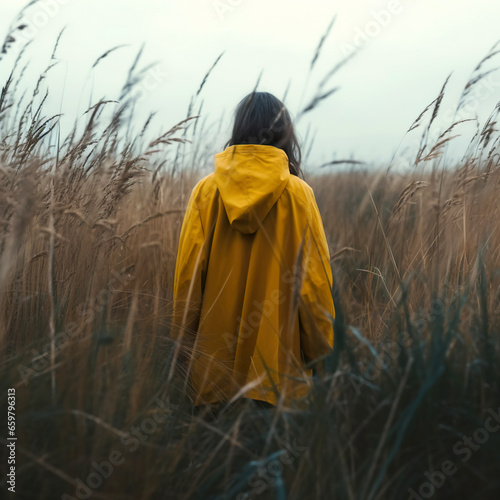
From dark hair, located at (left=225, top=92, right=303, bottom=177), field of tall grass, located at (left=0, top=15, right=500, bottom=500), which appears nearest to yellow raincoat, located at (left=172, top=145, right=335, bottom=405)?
dark hair, located at (left=225, top=92, right=303, bottom=177)

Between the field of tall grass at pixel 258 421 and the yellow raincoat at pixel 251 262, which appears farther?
the yellow raincoat at pixel 251 262

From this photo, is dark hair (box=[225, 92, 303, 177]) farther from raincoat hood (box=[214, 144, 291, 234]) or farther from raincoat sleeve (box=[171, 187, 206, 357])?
raincoat sleeve (box=[171, 187, 206, 357])

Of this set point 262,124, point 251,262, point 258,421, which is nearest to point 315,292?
point 251,262

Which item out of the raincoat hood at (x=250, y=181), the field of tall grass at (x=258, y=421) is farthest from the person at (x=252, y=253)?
the field of tall grass at (x=258, y=421)

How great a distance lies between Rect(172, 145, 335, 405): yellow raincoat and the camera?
2109 mm

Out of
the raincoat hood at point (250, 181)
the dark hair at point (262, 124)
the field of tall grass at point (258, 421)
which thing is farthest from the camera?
the dark hair at point (262, 124)

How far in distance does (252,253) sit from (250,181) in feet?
0.93

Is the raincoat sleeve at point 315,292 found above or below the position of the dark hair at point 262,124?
below

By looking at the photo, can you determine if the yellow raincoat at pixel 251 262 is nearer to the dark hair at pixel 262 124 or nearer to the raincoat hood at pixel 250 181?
the raincoat hood at pixel 250 181

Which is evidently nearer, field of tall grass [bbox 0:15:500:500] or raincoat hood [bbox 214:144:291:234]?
field of tall grass [bbox 0:15:500:500]

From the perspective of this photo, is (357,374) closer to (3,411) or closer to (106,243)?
(3,411)

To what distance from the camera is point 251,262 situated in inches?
87.1

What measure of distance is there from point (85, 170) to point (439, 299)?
1.38m

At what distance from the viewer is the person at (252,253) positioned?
211 cm
